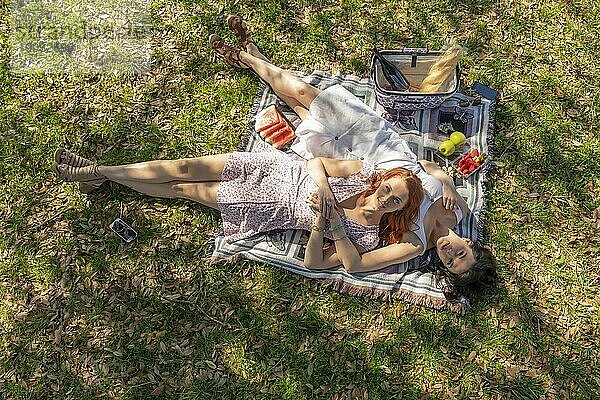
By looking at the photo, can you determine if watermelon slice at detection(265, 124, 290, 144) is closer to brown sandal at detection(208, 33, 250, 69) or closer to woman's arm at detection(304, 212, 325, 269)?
brown sandal at detection(208, 33, 250, 69)

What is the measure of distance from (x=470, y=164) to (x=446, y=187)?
59 centimetres

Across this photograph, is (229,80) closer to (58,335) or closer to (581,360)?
(58,335)

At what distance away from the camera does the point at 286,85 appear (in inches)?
235

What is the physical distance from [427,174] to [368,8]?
2.42 meters

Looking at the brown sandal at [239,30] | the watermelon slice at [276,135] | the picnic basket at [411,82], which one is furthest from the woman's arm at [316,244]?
the brown sandal at [239,30]

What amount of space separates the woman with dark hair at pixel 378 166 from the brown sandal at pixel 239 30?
34 centimetres

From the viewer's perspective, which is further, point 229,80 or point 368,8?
point 368,8

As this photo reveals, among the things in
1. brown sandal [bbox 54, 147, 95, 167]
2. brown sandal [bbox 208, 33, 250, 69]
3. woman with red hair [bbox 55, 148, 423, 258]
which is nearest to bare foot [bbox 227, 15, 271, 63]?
brown sandal [bbox 208, 33, 250, 69]

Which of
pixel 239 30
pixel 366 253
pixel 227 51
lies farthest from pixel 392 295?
pixel 239 30

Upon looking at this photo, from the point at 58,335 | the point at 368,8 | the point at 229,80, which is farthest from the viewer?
the point at 368,8

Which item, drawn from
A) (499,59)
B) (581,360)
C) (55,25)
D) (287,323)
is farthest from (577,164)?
(55,25)

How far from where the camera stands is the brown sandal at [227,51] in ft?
20.7

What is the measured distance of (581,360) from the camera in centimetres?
512

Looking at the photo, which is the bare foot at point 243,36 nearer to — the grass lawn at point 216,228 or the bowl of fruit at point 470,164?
the grass lawn at point 216,228
